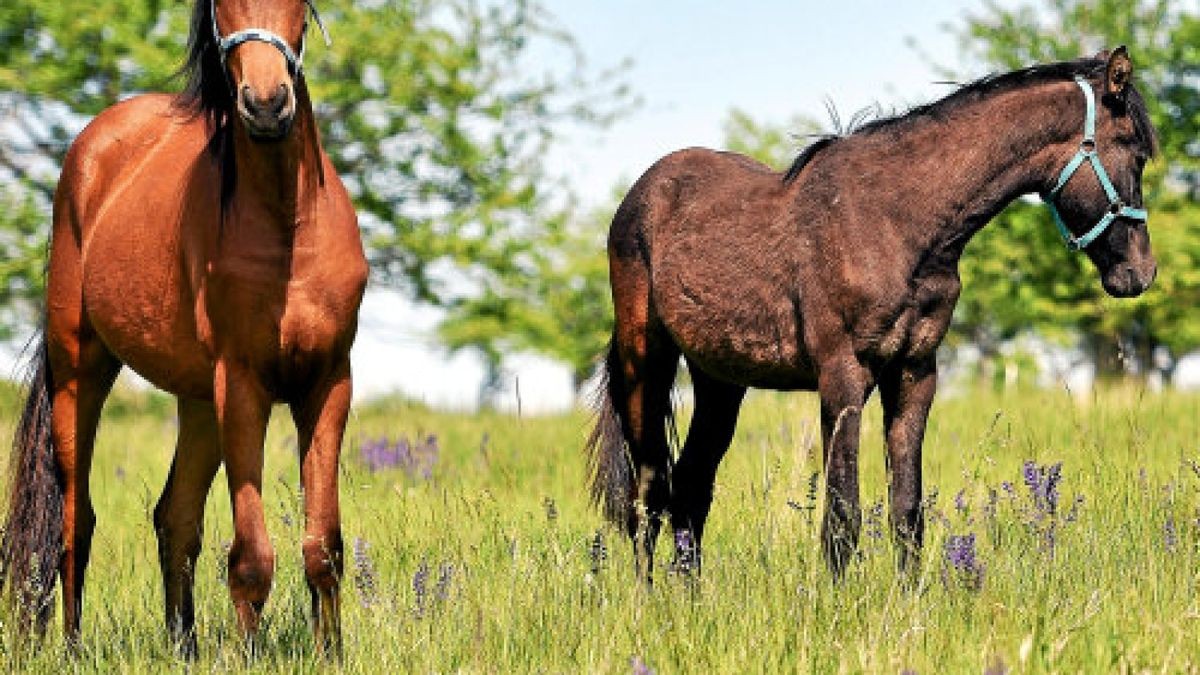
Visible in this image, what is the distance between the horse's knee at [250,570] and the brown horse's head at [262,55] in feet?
4.34

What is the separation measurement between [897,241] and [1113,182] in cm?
88

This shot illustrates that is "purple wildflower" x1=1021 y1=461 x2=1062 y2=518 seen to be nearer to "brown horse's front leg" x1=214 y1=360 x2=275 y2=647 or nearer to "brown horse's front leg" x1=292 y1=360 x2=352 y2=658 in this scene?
"brown horse's front leg" x1=292 y1=360 x2=352 y2=658

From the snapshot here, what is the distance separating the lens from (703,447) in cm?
657

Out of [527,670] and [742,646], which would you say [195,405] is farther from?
[742,646]

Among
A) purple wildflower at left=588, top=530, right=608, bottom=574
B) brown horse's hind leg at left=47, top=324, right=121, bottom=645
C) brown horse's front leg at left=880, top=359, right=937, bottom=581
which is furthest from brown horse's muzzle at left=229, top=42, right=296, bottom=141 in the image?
brown horse's front leg at left=880, top=359, right=937, bottom=581

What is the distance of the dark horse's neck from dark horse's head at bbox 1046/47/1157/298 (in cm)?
7

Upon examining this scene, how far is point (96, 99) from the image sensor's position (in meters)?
17.5

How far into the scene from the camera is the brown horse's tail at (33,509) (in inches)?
219

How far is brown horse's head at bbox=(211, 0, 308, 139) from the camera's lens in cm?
393

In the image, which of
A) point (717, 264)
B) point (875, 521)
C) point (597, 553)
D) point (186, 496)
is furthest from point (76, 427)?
point (875, 521)

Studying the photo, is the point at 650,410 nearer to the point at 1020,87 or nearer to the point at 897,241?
the point at 897,241

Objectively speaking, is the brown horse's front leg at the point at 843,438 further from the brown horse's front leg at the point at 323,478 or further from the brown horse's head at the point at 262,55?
the brown horse's head at the point at 262,55

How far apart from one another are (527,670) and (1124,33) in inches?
1070

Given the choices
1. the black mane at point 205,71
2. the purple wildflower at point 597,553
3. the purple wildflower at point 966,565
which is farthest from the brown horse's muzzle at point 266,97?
the purple wildflower at point 966,565
